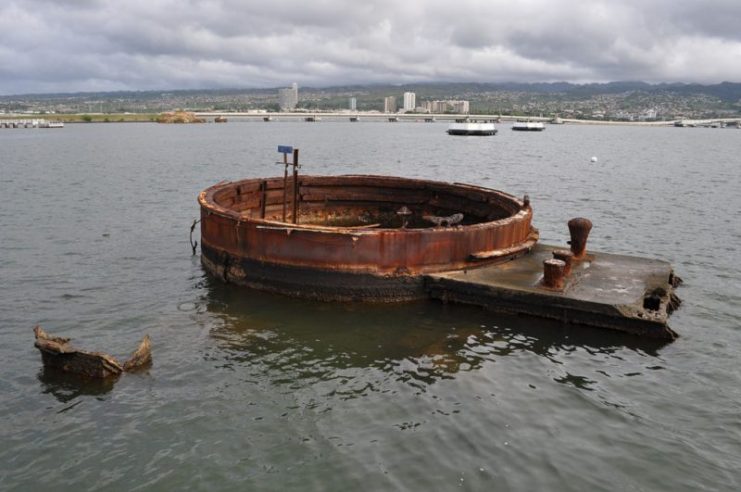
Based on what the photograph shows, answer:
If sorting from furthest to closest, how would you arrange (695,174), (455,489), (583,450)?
(695,174), (583,450), (455,489)

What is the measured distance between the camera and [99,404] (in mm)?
8430

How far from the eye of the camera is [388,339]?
35.8 ft

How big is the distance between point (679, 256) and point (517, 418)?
12889 millimetres

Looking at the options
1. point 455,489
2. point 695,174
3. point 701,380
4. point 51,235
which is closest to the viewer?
point 455,489

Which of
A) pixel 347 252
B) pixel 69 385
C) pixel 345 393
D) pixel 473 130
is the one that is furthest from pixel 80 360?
pixel 473 130

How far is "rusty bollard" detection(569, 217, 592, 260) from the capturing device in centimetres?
1347

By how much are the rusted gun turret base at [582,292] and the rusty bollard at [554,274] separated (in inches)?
6.3

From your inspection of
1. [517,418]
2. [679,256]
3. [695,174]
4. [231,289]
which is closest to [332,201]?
[231,289]

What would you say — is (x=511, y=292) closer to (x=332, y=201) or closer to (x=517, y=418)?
(x=517, y=418)

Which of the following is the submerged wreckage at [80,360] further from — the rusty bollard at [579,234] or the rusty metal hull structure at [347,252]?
the rusty bollard at [579,234]

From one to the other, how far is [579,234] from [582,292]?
250 cm

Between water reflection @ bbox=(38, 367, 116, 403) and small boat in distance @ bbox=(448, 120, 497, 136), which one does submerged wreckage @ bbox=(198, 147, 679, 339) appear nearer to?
water reflection @ bbox=(38, 367, 116, 403)

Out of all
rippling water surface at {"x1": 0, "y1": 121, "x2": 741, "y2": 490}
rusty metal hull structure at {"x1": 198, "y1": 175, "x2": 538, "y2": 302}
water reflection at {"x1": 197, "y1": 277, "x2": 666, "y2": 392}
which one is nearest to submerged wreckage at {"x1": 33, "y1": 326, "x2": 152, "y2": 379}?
rippling water surface at {"x1": 0, "y1": 121, "x2": 741, "y2": 490}

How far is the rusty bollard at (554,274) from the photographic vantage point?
11.4m
